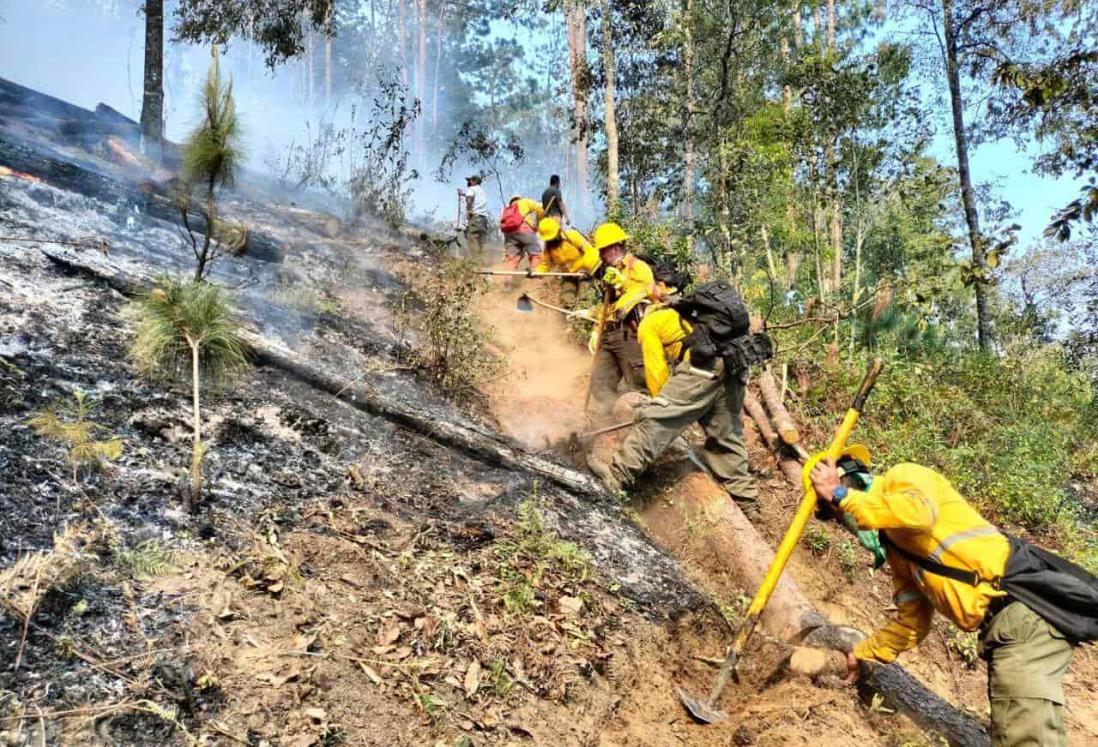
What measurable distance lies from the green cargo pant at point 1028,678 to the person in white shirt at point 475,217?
1048cm

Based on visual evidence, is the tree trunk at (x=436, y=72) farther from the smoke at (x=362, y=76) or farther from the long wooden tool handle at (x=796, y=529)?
the long wooden tool handle at (x=796, y=529)

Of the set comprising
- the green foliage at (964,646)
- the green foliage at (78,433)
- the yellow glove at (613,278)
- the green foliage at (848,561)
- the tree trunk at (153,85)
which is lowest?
the green foliage at (964,646)

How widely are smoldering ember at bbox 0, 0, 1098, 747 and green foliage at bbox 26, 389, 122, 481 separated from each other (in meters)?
0.02

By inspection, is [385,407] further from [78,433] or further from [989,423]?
[989,423]

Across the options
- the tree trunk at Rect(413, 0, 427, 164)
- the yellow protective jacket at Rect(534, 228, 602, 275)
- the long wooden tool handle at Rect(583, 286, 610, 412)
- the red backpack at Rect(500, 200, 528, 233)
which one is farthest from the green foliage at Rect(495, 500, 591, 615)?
the tree trunk at Rect(413, 0, 427, 164)

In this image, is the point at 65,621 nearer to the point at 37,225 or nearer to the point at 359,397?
the point at 359,397

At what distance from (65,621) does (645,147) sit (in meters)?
15.1

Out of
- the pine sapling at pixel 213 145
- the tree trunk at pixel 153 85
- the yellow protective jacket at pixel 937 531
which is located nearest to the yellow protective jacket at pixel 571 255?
the pine sapling at pixel 213 145

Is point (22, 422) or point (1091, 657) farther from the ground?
→ point (22, 422)

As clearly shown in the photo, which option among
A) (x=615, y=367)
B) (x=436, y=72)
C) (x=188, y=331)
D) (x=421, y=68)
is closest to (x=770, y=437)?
(x=615, y=367)

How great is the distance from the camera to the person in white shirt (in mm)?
12648

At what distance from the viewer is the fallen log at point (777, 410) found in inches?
282

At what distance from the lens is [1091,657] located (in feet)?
17.4

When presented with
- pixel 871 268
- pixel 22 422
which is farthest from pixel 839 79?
pixel 22 422
